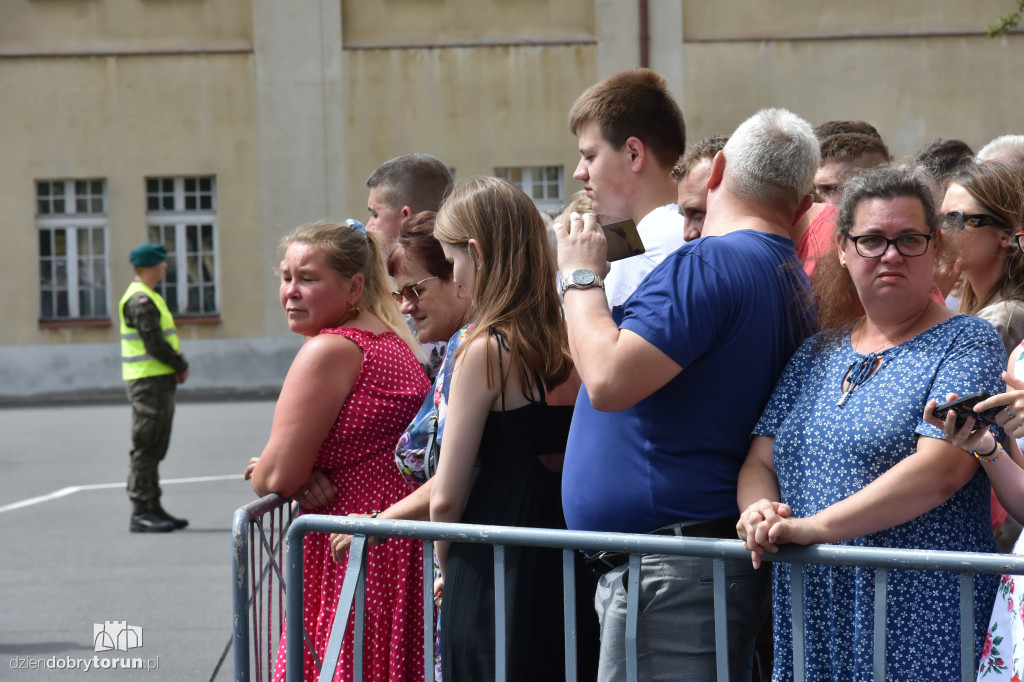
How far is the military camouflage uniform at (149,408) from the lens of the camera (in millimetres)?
8164

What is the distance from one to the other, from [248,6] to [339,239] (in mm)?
17140

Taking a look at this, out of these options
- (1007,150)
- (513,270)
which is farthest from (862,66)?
(513,270)

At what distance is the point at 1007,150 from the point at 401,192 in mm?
2275

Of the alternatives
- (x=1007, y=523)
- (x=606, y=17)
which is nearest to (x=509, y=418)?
(x=1007, y=523)

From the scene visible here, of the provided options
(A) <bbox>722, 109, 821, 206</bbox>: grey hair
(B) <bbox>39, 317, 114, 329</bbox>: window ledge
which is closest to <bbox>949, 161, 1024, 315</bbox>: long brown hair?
(A) <bbox>722, 109, 821, 206</bbox>: grey hair

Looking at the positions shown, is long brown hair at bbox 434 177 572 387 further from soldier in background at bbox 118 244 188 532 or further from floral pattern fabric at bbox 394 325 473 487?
soldier in background at bbox 118 244 188 532

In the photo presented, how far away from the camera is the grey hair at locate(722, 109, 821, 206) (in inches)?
97.7

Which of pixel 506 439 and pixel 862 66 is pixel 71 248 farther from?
pixel 506 439

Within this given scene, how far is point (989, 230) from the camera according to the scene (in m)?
2.98

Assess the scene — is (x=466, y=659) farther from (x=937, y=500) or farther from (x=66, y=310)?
(x=66, y=310)

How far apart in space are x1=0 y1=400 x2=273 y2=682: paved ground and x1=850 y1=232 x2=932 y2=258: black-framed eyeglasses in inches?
149

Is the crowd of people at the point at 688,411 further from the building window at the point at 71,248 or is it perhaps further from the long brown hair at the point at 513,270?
the building window at the point at 71,248

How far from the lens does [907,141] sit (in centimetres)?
1925

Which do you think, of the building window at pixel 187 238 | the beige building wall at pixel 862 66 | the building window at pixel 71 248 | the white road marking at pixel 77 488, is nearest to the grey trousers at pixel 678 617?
the white road marking at pixel 77 488
